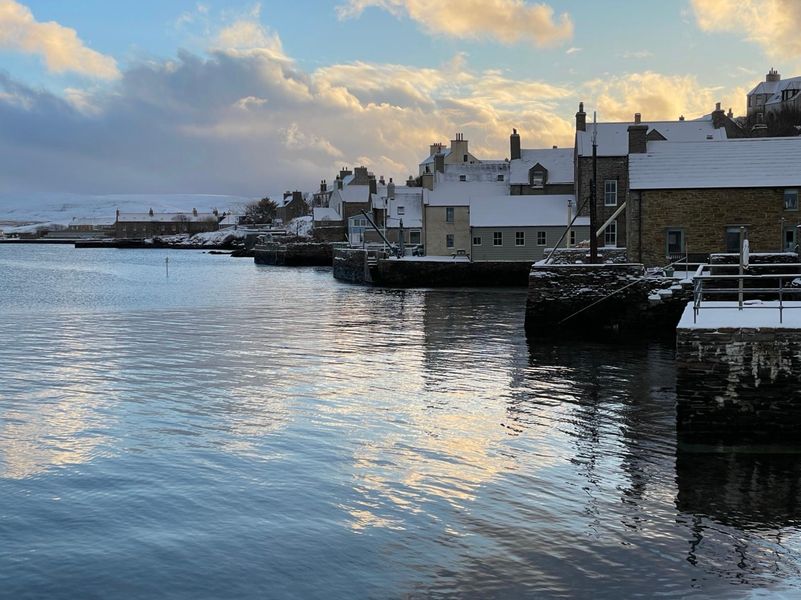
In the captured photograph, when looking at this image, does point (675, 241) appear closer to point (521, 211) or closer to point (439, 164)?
point (521, 211)

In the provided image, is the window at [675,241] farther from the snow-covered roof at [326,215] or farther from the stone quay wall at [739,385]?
the snow-covered roof at [326,215]

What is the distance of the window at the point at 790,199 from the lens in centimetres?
4191

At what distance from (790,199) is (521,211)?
25.0 metres

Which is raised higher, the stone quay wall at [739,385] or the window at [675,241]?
the window at [675,241]

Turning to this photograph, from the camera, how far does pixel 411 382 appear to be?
904 inches

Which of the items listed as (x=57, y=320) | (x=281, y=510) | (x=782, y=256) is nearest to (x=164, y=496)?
(x=281, y=510)

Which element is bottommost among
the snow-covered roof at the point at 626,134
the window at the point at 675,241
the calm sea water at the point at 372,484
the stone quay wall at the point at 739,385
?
the calm sea water at the point at 372,484

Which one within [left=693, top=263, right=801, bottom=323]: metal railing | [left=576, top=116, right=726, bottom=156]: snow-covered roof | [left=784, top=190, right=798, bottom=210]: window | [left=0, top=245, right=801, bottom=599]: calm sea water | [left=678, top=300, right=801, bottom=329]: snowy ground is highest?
[left=576, top=116, right=726, bottom=156]: snow-covered roof

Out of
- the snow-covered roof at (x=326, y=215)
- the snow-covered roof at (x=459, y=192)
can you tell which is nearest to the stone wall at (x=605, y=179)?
the snow-covered roof at (x=459, y=192)

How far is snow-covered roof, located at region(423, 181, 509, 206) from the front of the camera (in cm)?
7350

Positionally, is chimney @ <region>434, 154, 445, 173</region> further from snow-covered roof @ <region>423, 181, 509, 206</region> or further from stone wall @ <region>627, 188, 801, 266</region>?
stone wall @ <region>627, 188, 801, 266</region>

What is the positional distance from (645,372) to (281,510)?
48.6 feet

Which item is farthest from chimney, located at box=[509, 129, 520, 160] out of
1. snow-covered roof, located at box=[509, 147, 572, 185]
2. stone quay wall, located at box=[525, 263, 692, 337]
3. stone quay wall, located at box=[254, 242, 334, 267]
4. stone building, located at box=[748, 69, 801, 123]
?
stone building, located at box=[748, 69, 801, 123]

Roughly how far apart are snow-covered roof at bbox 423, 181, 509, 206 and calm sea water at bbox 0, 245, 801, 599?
47.2 metres
